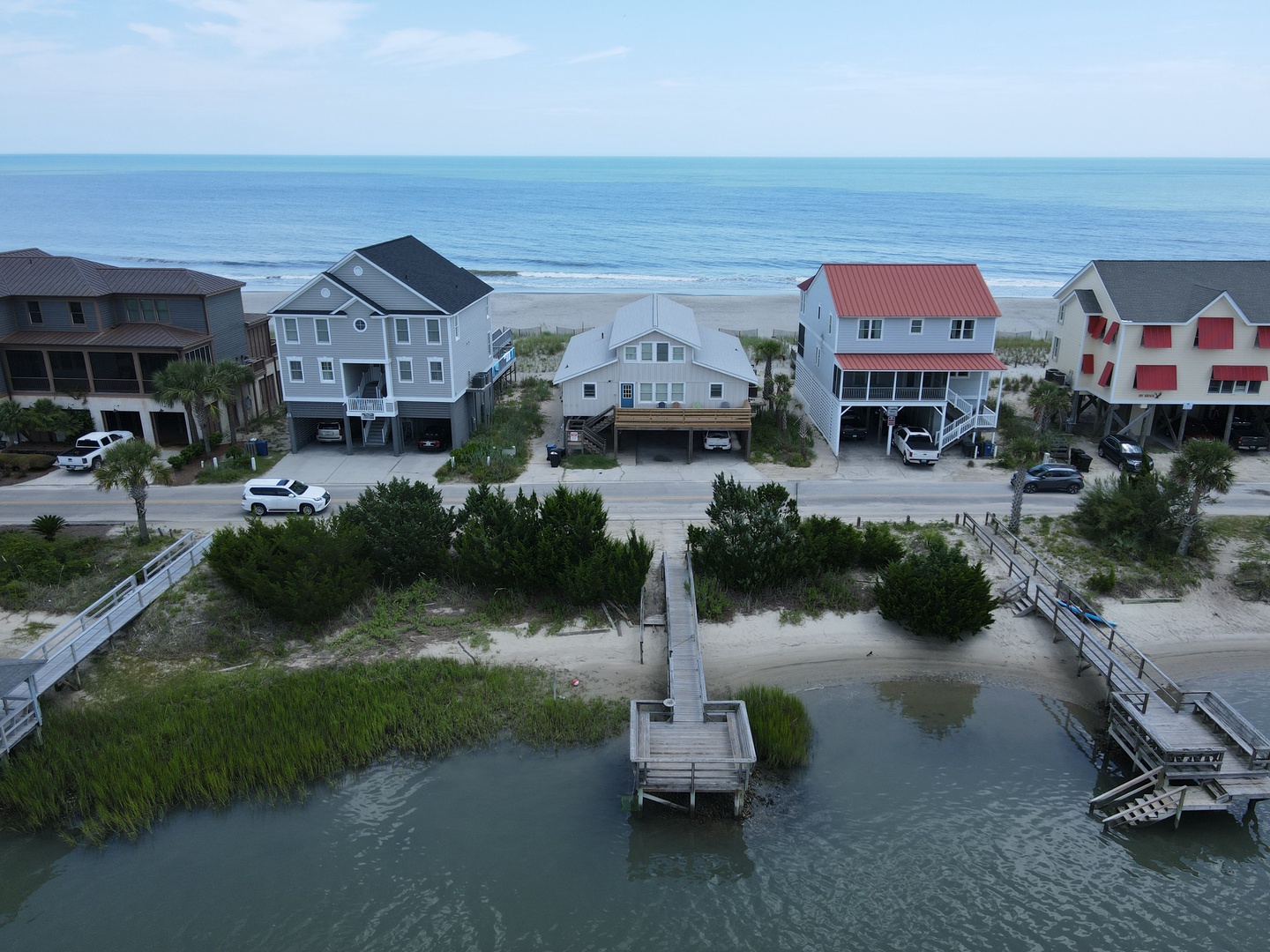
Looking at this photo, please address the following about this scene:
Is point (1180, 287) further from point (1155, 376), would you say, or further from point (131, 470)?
point (131, 470)

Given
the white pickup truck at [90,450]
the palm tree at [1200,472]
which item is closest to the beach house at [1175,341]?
the palm tree at [1200,472]

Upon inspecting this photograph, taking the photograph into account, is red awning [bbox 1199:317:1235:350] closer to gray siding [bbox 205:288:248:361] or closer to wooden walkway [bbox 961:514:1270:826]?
wooden walkway [bbox 961:514:1270:826]

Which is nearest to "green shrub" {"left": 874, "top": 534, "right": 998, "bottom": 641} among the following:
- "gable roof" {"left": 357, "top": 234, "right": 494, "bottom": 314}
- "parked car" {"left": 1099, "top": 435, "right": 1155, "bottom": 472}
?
"parked car" {"left": 1099, "top": 435, "right": 1155, "bottom": 472}

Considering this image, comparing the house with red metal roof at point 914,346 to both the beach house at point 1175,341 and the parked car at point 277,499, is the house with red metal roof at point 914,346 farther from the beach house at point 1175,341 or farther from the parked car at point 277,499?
the parked car at point 277,499

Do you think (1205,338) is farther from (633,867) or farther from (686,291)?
(686,291)

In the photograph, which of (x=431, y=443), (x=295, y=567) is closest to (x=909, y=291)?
(x=431, y=443)

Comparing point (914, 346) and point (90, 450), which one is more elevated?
point (914, 346)
